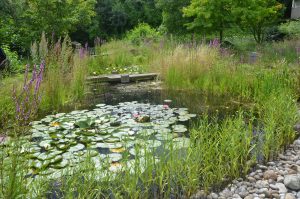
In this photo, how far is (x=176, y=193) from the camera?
96.8 inches

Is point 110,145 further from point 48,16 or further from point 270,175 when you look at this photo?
point 48,16

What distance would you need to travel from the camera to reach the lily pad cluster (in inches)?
112

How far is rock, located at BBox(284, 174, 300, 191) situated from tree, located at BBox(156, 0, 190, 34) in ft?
31.7

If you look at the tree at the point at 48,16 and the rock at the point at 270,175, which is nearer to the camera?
the rock at the point at 270,175

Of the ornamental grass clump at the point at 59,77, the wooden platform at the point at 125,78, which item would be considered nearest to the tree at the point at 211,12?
the wooden platform at the point at 125,78

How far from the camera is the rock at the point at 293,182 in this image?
245 centimetres

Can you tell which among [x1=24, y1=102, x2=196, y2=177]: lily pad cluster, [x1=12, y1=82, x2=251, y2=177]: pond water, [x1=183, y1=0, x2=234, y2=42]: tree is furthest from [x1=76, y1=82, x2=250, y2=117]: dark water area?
[x1=183, y1=0, x2=234, y2=42]: tree

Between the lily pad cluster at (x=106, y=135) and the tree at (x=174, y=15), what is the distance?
737 centimetres

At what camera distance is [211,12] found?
970cm

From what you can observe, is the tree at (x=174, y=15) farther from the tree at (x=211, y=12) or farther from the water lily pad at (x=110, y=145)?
the water lily pad at (x=110, y=145)

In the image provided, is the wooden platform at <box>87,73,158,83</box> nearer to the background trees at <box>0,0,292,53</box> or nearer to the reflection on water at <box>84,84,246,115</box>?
the reflection on water at <box>84,84,246,115</box>

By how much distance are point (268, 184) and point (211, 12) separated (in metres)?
8.00

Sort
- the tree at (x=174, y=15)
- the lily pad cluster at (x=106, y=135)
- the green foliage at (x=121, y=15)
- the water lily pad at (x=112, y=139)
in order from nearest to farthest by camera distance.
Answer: the lily pad cluster at (x=106, y=135)
the water lily pad at (x=112, y=139)
the tree at (x=174, y=15)
the green foliage at (x=121, y=15)

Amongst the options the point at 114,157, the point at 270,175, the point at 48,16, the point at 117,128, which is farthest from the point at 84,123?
the point at 48,16
